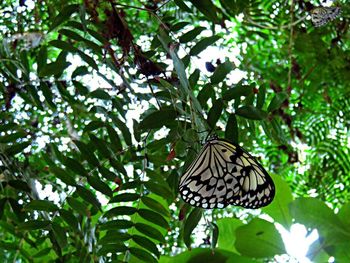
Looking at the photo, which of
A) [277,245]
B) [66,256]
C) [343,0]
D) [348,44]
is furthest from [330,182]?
[277,245]

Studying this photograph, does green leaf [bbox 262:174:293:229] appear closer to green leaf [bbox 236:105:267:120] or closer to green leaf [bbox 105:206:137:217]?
green leaf [bbox 236:105:267:120]

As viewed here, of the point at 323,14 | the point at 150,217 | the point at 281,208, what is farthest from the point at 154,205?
the point at 323,14

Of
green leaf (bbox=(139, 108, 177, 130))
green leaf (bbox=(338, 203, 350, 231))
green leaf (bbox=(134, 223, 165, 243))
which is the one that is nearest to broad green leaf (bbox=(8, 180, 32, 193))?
green leaf (bbox=(134, 223, 165, 243))

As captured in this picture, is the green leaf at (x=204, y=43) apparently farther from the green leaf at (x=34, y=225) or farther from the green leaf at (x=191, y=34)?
the green leaf at (x=34, y=225)

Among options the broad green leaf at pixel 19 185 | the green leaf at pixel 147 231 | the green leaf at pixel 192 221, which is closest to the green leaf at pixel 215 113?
the green leaf at pixel 192 221

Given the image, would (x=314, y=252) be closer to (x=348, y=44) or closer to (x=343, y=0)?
(x=343, y=0)

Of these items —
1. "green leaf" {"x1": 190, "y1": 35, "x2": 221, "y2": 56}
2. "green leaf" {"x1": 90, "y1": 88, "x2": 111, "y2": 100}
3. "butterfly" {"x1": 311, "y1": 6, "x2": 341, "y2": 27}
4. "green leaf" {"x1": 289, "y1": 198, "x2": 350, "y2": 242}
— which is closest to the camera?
"green leaf" {"x1": 289, "y1": 198, "x2": 350, "y2": 242}
